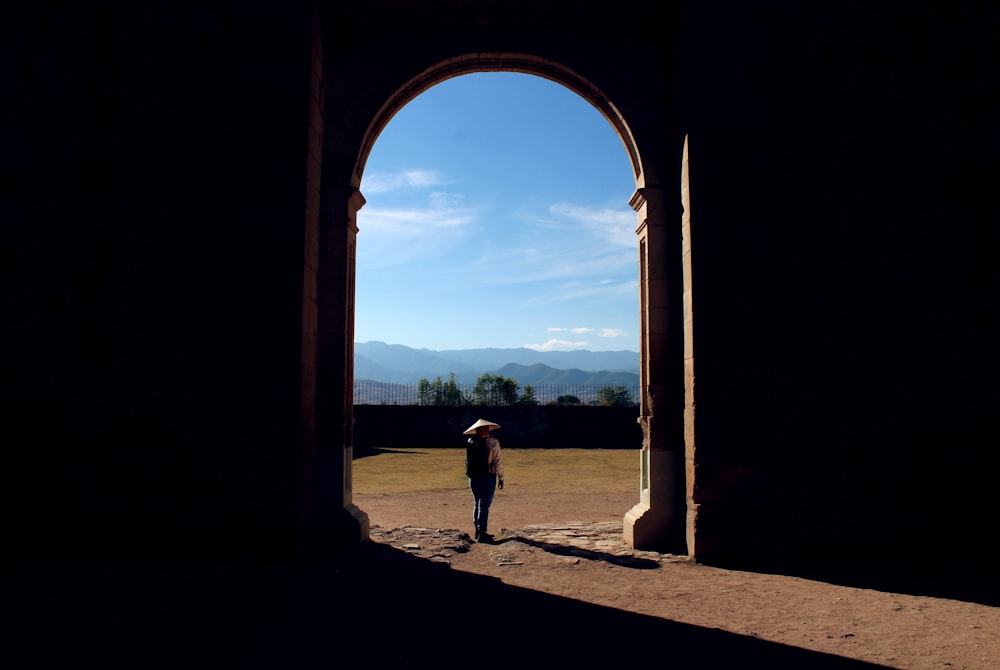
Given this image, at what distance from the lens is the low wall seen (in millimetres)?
20016

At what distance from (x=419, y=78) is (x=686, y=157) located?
2868mm

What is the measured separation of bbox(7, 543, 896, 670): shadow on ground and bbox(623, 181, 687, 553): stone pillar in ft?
6.27

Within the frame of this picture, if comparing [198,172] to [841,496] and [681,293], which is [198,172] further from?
[841,496]

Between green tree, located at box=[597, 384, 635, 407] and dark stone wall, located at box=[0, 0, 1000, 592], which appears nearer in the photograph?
dark stone wall, located at box=[0, 0, 1000, 592]

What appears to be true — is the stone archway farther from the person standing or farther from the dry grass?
the dry grass

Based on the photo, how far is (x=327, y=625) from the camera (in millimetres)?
4090

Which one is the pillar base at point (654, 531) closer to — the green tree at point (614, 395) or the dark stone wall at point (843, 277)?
the dark stone wall at point (843, 277)

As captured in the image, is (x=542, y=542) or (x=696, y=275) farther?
(x=542, y=542)

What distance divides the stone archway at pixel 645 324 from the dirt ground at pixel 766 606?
55cm

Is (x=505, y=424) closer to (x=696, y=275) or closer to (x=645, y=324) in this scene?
(x=645, y=324)

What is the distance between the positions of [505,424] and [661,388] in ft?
45.0

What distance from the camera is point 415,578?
5289mm

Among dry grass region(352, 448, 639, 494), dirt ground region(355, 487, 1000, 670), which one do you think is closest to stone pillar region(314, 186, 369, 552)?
dirt ground region(355, 487, 1000, 670)

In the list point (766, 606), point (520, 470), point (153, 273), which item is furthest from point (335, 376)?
point (520, 470)
